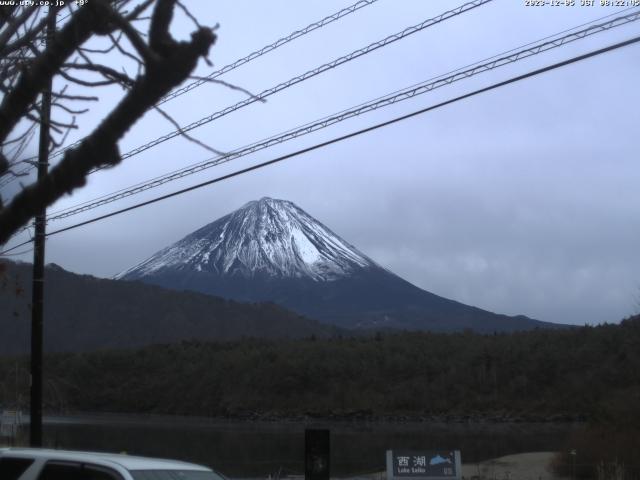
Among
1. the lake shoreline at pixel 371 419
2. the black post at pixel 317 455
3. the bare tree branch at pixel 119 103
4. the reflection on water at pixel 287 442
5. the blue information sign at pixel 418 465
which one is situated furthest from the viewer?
the lake shoreline at pixel 371 419

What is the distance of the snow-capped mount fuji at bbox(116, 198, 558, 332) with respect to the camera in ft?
576

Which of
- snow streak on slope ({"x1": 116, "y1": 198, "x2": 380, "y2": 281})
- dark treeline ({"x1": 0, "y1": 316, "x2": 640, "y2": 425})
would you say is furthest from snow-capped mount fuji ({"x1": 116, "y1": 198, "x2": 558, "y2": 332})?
dark treeline ({"x1": 0, "y1": 316, "x2": 640, "y2": 425})

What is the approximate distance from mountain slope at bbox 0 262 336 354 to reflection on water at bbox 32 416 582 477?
175 ft

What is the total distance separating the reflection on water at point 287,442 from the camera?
2952 cm

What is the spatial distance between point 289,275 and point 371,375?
119138 mm

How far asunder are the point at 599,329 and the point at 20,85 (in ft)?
225

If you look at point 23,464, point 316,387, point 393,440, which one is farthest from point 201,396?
point 23,464

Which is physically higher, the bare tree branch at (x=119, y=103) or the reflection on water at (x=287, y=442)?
the bare tree branch at (x=119, y=103)

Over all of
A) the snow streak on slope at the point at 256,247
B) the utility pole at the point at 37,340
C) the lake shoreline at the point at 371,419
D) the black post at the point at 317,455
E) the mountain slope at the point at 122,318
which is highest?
the snow streak on slope at the point at 256,247

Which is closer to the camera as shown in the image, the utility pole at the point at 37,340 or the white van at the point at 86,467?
the white van at the point at 86,467

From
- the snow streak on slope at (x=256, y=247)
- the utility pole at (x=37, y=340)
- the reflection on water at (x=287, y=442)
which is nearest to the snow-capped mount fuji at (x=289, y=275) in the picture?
the snow streak on slope at (x=256, y=247)

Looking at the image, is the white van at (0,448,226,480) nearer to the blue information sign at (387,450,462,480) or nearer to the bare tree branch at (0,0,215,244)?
the bare tree branch at (0,0,215,244)

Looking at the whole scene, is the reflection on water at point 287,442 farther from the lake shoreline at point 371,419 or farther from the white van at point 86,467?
the white van at point 86,467

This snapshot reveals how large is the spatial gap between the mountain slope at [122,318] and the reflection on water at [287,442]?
53.2 m
